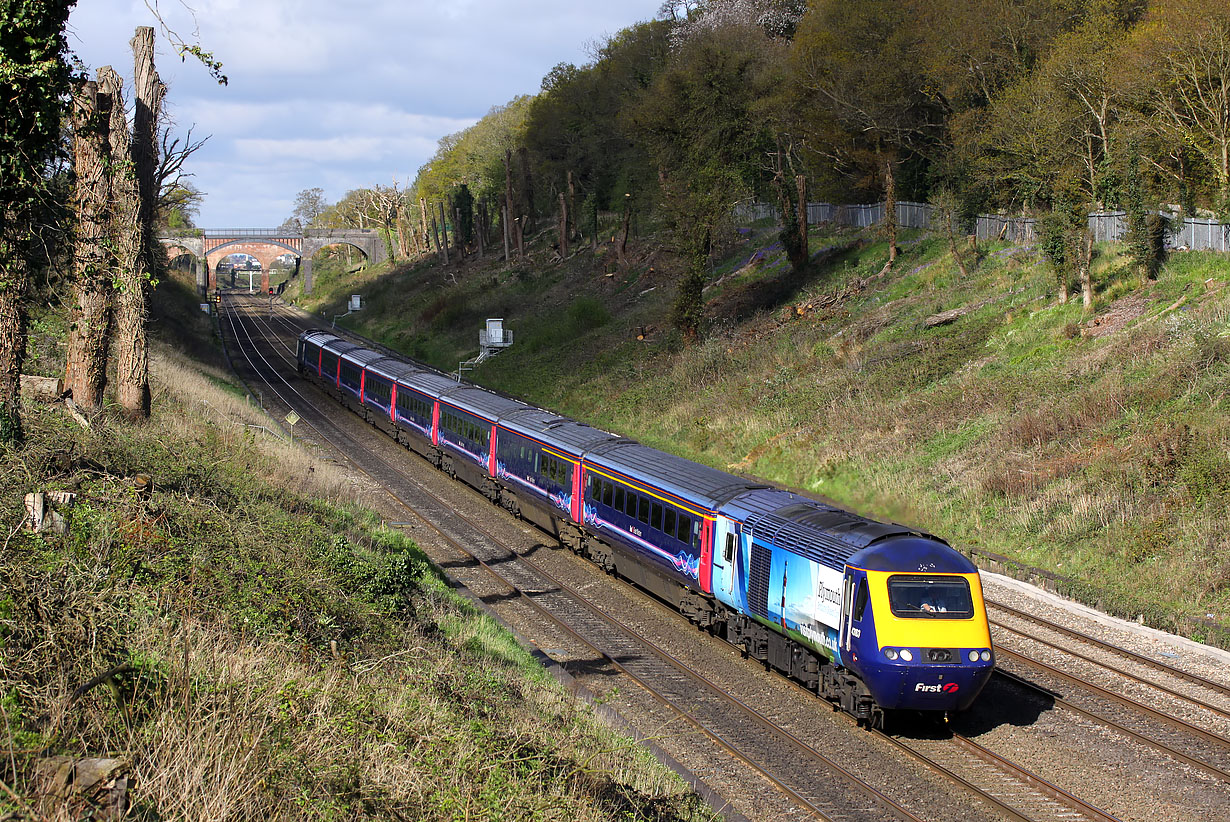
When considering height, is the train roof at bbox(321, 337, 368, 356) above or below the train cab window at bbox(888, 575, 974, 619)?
above

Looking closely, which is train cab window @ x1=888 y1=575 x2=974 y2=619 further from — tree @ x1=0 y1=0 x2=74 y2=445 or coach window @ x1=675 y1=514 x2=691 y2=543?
tree @ x1=0 y1=0 x2=74 y2=445

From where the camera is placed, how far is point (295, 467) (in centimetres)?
2308

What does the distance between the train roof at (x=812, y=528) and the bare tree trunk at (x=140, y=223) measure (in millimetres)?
13113

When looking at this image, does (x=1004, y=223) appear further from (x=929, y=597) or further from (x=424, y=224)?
(x=424, y=224)

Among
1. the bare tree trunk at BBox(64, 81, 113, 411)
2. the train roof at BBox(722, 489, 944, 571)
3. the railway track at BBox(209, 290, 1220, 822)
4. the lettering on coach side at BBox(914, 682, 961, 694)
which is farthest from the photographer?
the bare tree trunk at BBox(64, 81, 113, 411)

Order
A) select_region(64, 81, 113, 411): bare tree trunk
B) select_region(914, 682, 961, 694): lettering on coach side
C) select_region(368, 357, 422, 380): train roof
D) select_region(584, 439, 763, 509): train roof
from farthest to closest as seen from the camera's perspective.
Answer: select_region(368, 357, 422, 380): train roof → select_region(64, 81, 113, 411): bare tree trunk → select_region(584, 439, 763, 509): train roof → select_region(914, 682, 961, 694): lettering on coach side

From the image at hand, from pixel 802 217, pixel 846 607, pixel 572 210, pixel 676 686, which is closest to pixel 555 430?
pixel 676 686

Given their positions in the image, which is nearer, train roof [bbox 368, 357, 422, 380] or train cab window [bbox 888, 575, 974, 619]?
train cab window [bbox 888, 575, 974, 619]

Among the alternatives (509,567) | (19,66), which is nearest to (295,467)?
(509,567)

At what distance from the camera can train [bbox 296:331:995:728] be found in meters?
11.7

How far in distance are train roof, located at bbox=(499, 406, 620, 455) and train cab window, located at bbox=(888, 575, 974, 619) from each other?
9374mm

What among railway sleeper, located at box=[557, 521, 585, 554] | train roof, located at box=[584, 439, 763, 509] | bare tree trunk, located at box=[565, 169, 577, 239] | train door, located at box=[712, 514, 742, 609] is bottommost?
railway sleeper, located at box=[557, 521, 585, 554]

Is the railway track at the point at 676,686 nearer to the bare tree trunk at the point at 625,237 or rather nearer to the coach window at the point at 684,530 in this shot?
the coach window at the point at 684,530

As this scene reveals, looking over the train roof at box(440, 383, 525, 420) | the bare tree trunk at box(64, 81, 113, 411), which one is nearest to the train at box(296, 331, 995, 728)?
the train roof at box(440, 383, 525, 420)
